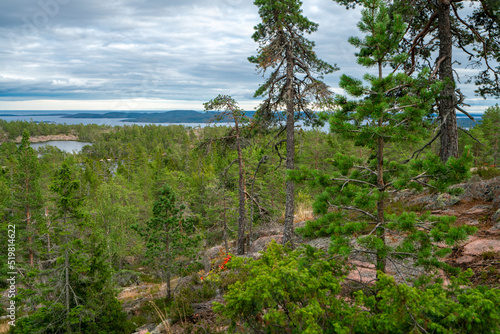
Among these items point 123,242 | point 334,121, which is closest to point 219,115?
point 334,121

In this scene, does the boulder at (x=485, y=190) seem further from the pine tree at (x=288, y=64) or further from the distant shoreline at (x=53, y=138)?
the distant shoreline at (x=53, y=138)

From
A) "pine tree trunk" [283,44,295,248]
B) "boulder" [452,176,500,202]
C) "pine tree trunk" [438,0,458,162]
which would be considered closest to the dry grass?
"pine tree trunk" [283,44,295,248]

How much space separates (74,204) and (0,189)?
18.3 metres

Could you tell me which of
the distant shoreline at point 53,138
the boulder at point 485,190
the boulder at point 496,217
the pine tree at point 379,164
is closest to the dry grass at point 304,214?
the boulder at point 485,190

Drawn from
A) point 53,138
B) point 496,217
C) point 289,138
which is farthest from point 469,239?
point 53,138

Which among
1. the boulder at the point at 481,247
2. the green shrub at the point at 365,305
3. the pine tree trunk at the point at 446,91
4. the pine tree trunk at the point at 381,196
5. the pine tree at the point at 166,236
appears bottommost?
the pine tree at the point at 166,236

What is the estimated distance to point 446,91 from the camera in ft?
31.6

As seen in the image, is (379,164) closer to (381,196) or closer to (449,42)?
(381,196)

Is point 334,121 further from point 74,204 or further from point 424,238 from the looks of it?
point 74,204

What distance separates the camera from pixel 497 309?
2.76m

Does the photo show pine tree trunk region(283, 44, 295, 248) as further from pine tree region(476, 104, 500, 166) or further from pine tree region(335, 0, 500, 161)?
pine tree region(476, 104, 500, 166)

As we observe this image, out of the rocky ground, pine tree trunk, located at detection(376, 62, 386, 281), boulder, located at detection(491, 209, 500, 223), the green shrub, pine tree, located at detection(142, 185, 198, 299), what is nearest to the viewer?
the green shrub

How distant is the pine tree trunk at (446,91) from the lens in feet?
31.6

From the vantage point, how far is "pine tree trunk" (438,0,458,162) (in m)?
9.62
